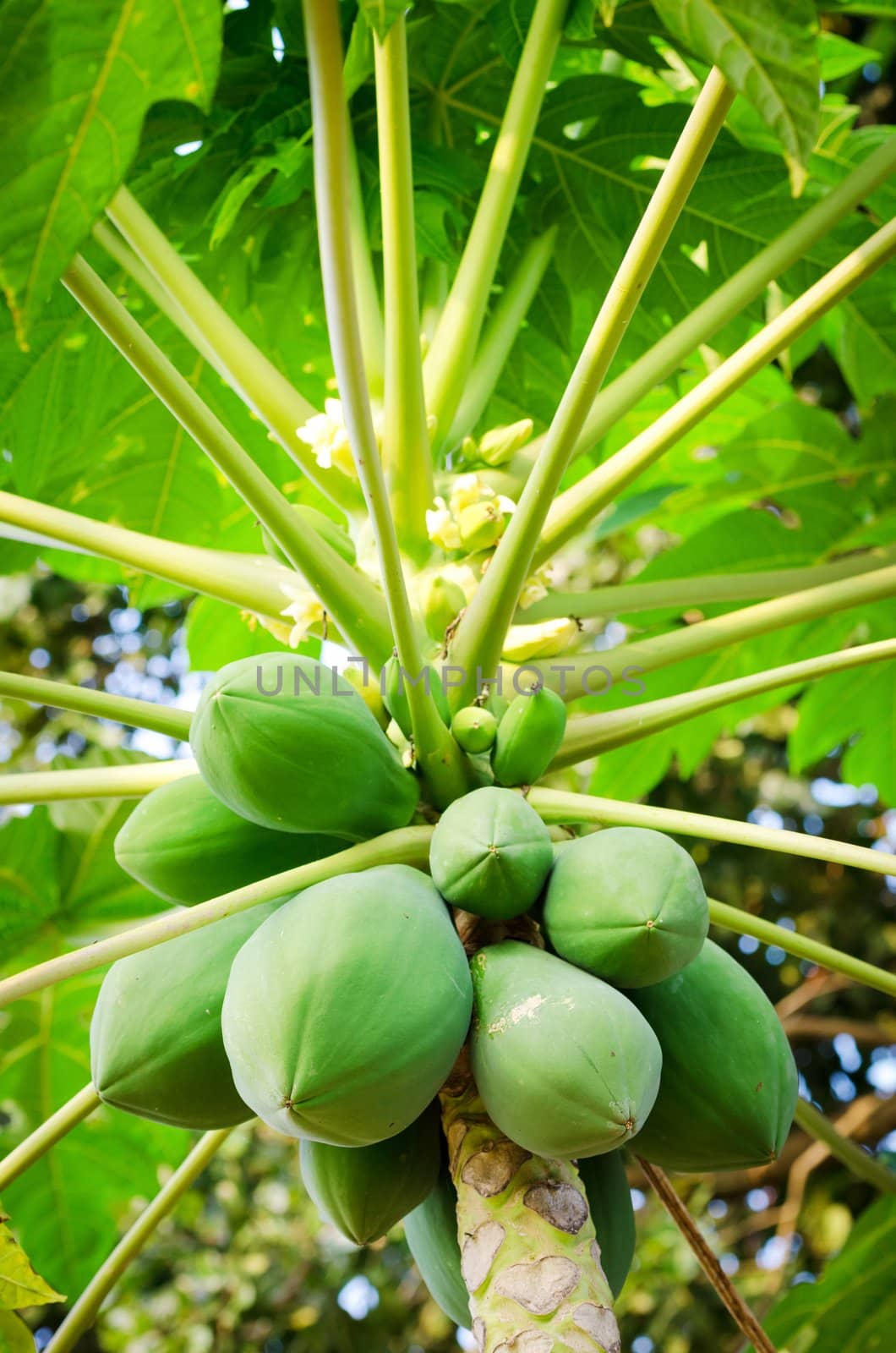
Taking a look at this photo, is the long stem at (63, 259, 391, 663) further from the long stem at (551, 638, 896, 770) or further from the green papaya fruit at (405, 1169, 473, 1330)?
the green papaya fruit at (405, 1169, 473, 1330)

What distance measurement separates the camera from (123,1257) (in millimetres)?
1504

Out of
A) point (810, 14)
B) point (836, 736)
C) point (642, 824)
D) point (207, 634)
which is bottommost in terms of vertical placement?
point (836, 736)

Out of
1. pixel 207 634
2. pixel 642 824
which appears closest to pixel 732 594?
pixel 642 824

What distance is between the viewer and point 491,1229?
109 centimetres

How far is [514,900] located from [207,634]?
1508mm

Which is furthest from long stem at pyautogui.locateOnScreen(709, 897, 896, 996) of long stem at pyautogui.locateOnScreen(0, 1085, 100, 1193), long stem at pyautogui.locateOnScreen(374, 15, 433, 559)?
long stem at pyautogui.locateOnScreen(0, 1085, 100, 1193)

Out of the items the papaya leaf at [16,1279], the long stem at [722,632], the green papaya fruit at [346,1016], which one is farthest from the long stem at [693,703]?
the papaya leaf at [16,1279]

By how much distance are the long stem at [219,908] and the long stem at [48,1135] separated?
28 centimetres

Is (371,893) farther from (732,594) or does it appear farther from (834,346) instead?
(834,346)

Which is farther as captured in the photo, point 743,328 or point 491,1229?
point 743,328

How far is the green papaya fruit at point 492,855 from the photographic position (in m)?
1.15

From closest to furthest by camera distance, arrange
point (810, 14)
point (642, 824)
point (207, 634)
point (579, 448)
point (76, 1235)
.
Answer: point (810, 14)
point (642, 824)
point (579, 448)
point (76, 1235)
point (207, 634)

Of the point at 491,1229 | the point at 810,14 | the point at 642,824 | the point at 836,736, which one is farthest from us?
the point at 836,736

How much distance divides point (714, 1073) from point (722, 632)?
2.08 ft
